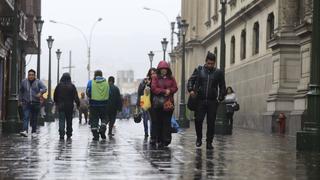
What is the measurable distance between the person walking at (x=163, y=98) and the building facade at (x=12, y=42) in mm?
8201

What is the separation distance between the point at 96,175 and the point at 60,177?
0.49 m

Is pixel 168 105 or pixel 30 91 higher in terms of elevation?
pixel 30 91

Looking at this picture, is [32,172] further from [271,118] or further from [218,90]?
[271,118]

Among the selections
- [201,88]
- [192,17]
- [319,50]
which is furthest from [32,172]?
[192,17]

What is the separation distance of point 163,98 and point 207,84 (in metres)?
1.02

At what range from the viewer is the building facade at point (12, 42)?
22609 mm

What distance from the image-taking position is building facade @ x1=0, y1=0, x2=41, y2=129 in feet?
74.2

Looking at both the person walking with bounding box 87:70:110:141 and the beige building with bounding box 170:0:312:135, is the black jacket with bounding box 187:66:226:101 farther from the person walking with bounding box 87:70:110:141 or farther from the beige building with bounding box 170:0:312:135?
the beige building with bounding box 170:0:312:135

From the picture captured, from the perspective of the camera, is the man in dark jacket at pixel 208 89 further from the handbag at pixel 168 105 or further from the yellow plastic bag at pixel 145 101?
the yellow plastic bag at pixel 145 101

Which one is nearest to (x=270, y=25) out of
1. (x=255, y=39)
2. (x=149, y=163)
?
(x=255, y=39)

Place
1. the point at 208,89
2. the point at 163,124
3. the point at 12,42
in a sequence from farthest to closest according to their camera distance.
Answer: the point at 12,42 < the point at 163,124 < the point at 208,89

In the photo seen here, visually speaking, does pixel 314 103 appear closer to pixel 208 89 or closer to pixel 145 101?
pixel 208 89

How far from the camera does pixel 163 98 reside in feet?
49.0

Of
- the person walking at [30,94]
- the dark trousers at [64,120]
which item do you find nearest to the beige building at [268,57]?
the dark trousers at [64,120]
